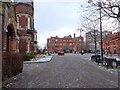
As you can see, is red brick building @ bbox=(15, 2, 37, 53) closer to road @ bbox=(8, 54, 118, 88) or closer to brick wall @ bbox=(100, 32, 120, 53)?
road @ bbox=(8, 54, 118, 88)

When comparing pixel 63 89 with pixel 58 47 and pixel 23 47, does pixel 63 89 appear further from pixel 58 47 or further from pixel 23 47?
pixel 58 47

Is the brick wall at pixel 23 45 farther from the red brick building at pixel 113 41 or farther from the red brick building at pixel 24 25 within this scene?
the red brick building at pixel 113 41

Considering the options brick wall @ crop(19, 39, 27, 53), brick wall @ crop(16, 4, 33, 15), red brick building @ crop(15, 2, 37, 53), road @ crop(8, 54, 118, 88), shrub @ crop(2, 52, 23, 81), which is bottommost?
road @ crop(8, 54, 118, 88)

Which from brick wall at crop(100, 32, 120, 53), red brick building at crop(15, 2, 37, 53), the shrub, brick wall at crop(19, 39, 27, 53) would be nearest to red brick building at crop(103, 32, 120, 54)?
brick wall at crop(100, 32, 120, 53)

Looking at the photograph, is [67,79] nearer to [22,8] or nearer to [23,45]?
[23,45]

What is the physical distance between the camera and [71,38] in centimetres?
8725

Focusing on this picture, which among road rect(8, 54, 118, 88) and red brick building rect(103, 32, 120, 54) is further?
red brick building rect(103, 32, 120, 54)

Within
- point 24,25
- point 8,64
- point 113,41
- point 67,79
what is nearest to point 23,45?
point 24,25

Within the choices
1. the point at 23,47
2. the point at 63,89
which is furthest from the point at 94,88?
the point at 23,47

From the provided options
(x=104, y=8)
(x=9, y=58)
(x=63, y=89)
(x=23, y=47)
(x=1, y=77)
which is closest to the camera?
(x=63, y=89)

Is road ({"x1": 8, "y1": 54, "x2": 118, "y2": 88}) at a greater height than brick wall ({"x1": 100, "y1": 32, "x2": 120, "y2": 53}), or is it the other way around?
brick wall ({"x1": 100, "y1": 32, "x2": 120, "y2": 53})

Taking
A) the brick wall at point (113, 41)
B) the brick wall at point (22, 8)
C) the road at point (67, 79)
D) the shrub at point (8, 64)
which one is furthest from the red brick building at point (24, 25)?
the brick wall at point (113, 41)

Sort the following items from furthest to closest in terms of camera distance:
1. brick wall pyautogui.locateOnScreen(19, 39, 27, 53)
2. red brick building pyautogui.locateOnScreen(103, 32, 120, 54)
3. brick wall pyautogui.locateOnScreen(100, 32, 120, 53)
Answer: brick wall pyautogui.locateOnScreen(100, 32, 120, 53) < red brick building pyautogui.locateOnScreen(103, 32, 120, 54) < brick wall pyautogui.locateOnScreen(19, 39, 27, 53)

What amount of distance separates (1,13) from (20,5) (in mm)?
13511
